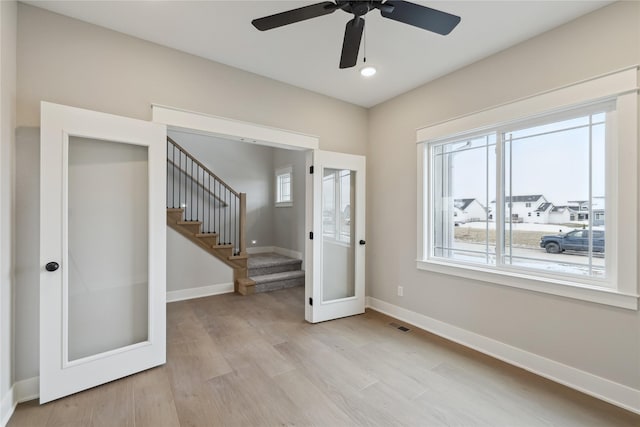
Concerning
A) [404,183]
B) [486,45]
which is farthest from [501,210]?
[486,45]

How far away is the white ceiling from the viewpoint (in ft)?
7.06

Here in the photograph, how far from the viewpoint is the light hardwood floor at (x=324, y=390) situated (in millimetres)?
1918

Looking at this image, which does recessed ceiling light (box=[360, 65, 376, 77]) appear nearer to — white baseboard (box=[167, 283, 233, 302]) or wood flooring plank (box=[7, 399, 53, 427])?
wood flooring plank (box=[7, 399, 53, 427])

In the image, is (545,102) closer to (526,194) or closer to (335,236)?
(526,194)

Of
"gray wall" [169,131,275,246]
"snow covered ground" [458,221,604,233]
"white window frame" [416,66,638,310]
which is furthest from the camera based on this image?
"gray wall" [169,131,275,246]

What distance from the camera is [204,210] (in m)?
5.97

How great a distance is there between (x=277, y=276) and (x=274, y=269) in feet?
1.08

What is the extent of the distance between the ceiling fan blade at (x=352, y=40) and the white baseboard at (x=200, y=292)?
4.09 metres

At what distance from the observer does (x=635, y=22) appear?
1.99 meters

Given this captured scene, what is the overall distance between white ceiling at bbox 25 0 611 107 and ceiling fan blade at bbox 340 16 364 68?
1.55 ft

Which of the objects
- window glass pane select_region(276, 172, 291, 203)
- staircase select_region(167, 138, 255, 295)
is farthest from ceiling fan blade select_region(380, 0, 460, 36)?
window glass pane select_region(276, 172, 291, 203)

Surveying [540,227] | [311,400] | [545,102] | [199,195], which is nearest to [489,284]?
[540,227]

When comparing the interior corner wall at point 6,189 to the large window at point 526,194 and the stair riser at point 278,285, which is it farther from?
the large window at point 526,194

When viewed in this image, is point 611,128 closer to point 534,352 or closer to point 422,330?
point 534,352
